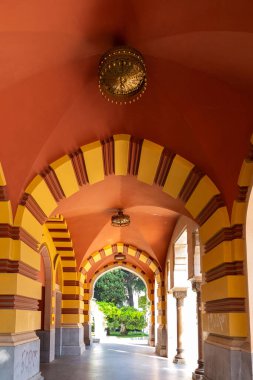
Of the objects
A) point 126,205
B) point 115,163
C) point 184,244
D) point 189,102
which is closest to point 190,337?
point 184,244

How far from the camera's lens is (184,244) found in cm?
1112

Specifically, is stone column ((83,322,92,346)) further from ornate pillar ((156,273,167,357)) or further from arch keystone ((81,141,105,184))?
arch keystone ((81,141,105,184))

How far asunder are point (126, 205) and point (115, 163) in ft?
11.3

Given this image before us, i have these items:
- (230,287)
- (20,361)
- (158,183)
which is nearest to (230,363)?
(230,287)

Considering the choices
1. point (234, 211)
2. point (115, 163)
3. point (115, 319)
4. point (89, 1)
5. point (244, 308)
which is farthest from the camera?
point (115, 319)

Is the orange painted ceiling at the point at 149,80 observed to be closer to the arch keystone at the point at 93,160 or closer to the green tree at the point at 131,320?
the arch keystone at the point at 93,160

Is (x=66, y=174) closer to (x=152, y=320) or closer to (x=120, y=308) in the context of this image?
(x=152, y=320)

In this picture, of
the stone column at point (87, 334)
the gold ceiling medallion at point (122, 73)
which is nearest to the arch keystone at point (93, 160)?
the gold ceiling medallion at point (122, 73)

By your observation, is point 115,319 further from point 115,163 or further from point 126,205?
point 115,163

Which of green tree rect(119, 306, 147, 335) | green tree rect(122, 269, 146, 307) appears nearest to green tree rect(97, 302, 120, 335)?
green tree rect(119, 306, 147, 335)

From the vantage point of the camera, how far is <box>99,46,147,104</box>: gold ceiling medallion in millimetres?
4371

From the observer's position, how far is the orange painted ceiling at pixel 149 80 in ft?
12.5

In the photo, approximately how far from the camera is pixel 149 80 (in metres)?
5.02

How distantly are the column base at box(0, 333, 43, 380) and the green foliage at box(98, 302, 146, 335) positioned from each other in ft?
66.0
